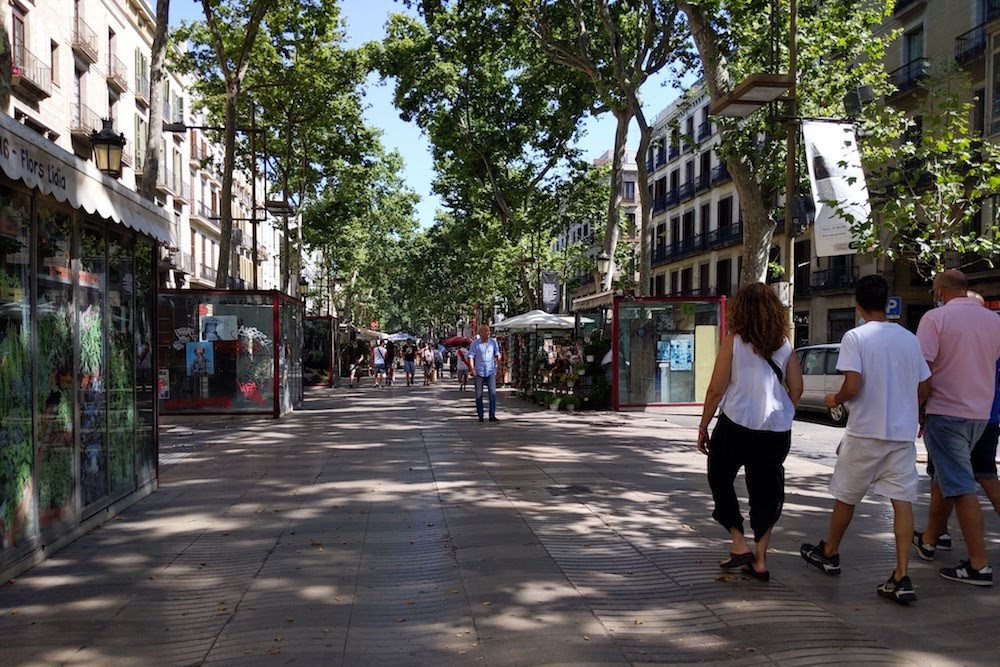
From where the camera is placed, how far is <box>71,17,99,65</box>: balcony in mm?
28359

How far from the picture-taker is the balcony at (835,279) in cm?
3219

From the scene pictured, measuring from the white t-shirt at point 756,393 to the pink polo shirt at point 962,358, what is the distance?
908mm

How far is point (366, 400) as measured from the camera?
20.9 m

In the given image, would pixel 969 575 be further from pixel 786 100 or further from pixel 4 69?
pixel 4 69

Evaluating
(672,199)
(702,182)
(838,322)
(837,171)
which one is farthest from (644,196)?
(672,199)

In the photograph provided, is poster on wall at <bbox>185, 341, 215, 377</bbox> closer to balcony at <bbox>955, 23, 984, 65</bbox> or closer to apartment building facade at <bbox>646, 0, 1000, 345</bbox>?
apartment building facade at <bbox>646, 0, 1000, 345</bbox>

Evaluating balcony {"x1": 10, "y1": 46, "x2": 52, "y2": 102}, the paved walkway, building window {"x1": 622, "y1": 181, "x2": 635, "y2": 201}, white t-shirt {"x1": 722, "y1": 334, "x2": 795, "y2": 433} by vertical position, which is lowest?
the paved walkway

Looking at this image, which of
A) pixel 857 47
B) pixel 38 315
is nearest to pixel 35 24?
pixel 857 47

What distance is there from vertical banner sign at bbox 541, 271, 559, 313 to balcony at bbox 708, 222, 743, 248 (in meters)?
16.3

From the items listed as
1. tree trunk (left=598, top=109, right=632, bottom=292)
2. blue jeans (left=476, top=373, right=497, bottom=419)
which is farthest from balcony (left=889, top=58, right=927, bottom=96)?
blue jeans (left=476, top=373, right=497, bottom=419)

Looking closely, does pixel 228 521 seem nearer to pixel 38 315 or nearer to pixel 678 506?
pixel 38 315

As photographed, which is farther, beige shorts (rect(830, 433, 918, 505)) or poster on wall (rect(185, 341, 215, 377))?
poster on wall (rect(185, 341, 215, 377))

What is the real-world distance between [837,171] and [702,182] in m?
35.6

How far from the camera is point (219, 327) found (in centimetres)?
1502
